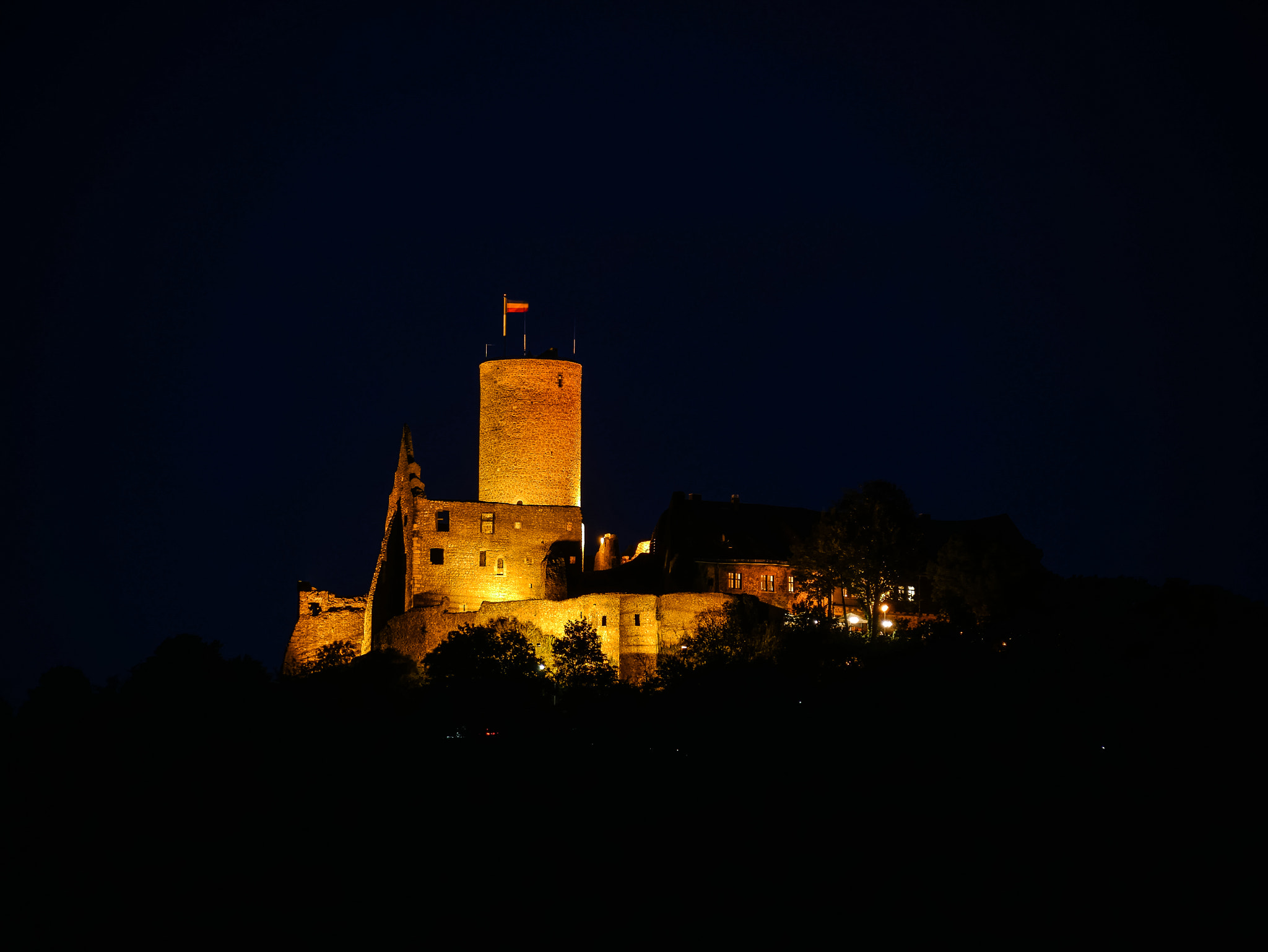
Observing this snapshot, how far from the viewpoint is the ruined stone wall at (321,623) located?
271 feet

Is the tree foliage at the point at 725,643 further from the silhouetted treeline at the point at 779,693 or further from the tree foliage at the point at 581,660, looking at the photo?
the tree foliage at the point at 581,660

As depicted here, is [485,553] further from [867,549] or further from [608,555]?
[867,549]

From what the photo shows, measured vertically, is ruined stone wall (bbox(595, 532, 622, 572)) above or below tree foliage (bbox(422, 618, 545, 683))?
above

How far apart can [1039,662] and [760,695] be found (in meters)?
9.02

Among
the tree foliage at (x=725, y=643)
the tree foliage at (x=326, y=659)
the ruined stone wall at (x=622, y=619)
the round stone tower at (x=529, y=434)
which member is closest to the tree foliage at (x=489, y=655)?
the ruined stone wall at (x=622, y=619)

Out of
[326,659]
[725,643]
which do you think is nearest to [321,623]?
[326,659]

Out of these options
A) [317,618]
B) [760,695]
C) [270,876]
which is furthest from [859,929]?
[317,618]

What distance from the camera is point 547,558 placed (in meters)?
80.8

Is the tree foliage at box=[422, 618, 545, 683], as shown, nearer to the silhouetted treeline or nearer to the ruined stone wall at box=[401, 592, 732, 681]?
the silhouetted treeline

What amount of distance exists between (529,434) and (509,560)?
683 cm

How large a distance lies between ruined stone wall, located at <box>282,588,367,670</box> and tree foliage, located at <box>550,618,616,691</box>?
12528 mm

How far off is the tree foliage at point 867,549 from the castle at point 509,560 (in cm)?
407

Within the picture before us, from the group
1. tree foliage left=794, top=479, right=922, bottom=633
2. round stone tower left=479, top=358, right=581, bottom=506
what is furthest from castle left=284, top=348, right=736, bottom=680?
tree foliage left=794, top=479, right=922, bottom=633

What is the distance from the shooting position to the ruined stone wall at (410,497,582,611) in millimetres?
79625
